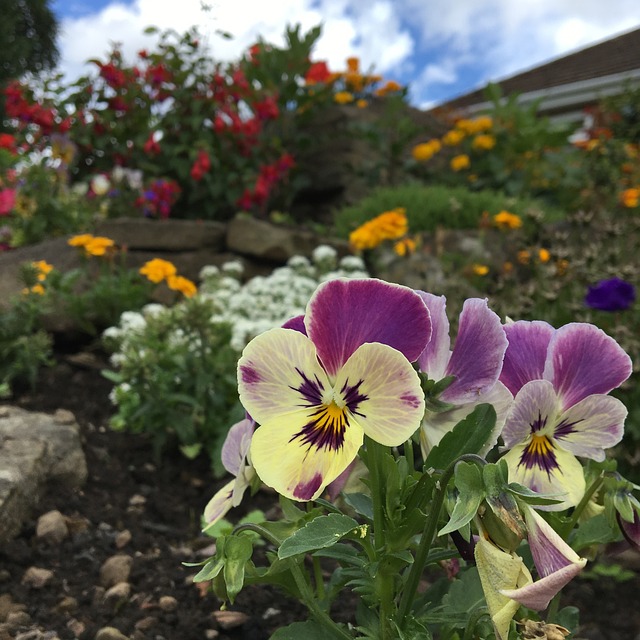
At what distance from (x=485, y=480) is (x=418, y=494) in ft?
0.58

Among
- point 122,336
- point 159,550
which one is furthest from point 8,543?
point 122,336

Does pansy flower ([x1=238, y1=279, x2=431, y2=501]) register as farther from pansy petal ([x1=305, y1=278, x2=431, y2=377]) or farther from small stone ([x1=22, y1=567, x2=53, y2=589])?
small stone ([x1=22, y1=567, x2=53, y2=589])

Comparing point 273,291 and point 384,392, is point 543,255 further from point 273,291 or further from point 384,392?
point 384,392

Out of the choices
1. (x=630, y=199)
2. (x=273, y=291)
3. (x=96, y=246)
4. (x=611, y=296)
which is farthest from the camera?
(x=630, y=199)

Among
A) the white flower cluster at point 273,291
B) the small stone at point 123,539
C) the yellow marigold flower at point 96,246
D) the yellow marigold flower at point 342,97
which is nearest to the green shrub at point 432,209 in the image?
the white flower cluster at point 273,291

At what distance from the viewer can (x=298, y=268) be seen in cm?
495

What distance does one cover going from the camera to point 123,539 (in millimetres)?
2293

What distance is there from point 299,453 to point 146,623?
1.14m

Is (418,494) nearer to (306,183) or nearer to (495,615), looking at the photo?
(495,615)

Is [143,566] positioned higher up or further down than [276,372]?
further down

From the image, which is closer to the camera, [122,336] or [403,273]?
[122,336]

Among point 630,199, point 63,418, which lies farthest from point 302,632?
point 630,199

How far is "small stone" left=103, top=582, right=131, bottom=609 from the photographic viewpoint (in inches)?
74.9

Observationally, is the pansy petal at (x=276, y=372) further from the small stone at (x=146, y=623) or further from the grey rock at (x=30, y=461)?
the grey rock at (x=30, y=461)
